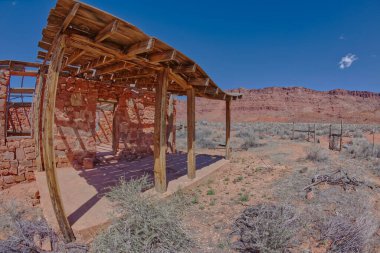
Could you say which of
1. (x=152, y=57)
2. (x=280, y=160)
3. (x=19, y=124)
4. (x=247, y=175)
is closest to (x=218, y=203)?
(x=247, y=175)

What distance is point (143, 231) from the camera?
2902 millimetres

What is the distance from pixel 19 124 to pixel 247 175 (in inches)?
499

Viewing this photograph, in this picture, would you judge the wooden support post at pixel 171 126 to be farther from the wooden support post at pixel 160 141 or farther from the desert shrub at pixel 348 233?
the desert shrub at pixel 348 233

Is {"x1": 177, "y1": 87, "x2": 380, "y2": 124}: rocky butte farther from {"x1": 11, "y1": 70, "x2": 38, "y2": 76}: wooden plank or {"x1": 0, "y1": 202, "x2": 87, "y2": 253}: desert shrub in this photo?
{"x1": 0, "y1": 202, "x2": 87, "y2": 253}: desert shrub

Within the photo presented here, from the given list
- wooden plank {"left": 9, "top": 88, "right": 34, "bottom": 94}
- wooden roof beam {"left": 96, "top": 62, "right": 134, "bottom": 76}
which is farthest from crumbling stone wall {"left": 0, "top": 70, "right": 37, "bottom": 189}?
wooden plank {"left": 9, "top": 88, "right": 34, "bottom": 94}

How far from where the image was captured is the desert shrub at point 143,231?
2721mm

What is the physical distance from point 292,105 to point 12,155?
2702 inches

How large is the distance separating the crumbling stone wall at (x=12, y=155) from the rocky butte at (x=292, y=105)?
2128 inches

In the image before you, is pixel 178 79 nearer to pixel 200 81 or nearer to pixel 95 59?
pixel 200 81

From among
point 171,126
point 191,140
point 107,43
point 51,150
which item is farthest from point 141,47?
point 171,126

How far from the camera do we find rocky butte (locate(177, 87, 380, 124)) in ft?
195

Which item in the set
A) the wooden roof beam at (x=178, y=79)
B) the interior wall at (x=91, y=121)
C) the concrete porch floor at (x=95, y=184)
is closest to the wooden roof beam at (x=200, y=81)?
the wooden roof beam at (x=178, y=79)

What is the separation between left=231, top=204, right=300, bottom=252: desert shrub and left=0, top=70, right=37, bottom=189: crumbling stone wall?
575 cm

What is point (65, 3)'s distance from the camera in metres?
2.65
